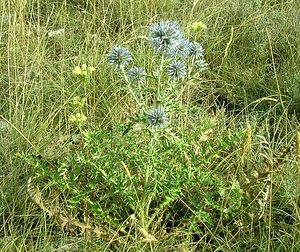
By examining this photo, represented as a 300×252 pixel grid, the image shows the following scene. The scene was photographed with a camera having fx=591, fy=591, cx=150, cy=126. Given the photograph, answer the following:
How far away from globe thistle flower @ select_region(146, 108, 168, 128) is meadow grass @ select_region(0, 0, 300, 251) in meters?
0.13

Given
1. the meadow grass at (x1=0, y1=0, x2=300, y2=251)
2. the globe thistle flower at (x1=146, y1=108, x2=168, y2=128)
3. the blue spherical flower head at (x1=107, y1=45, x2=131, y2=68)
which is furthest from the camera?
the meadow grass at (x1=0, y1=0, x2=300, y2=251)

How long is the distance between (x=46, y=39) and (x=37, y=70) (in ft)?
1.84

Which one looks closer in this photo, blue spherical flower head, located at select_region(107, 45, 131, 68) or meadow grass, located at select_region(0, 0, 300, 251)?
blue spherical flower head, located at select_region(107, 45, 131, 68)

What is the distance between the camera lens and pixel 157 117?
175 cm

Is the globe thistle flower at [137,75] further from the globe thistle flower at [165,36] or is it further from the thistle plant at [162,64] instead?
the globe thistle flower at [165,36]

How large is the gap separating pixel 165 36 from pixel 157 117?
0.24m

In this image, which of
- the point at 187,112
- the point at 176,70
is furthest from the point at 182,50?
the point at 187,112

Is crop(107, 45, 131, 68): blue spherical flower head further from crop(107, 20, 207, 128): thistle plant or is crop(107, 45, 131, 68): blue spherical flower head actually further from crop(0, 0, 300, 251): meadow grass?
crop(0, 0, 300, 251): meadow grass

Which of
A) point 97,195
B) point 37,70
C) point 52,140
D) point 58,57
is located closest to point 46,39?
point 58,57

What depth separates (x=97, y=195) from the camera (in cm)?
218

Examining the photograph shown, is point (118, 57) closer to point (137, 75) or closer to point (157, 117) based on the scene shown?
point (137, 75)

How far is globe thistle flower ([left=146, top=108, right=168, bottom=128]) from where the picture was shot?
1745 millimetres

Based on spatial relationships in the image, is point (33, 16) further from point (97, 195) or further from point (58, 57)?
point (97, 195)

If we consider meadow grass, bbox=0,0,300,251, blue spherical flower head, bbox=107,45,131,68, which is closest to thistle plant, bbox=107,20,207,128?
blue spherical flower head, bbox=107,45,131,68
